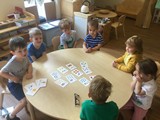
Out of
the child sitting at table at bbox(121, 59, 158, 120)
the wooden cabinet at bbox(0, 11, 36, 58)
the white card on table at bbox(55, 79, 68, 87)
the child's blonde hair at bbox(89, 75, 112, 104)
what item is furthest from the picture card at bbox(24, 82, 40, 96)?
the wooden cabinet at bbox(0, 11, 36, 58)

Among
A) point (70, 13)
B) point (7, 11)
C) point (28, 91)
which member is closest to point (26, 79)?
point (28, 91)

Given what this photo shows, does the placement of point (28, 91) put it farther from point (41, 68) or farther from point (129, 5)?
point (129, 5)

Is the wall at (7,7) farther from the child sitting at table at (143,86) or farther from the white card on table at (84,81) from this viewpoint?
the child sitting at table at (143,86)

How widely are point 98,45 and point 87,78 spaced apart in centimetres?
87

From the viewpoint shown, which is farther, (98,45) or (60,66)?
(98,45)

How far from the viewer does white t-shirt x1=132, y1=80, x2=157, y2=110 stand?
64.5 inches

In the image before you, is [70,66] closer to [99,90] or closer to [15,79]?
[15,79]

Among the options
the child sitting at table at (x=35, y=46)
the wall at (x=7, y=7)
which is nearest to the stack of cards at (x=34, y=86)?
the child sitting at table at (x=35, y=46)

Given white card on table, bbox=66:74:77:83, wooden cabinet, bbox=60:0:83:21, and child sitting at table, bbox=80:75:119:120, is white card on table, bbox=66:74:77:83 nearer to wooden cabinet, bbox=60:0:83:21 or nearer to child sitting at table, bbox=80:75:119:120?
child sitting at table, bbox=80:75:119:120

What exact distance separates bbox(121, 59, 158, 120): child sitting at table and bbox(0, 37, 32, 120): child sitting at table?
114cm

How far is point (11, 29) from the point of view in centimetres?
308

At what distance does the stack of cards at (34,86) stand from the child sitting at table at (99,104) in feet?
2.03

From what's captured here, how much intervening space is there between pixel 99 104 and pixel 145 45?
11.5 ft

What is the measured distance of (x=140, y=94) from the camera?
1.69 meters
